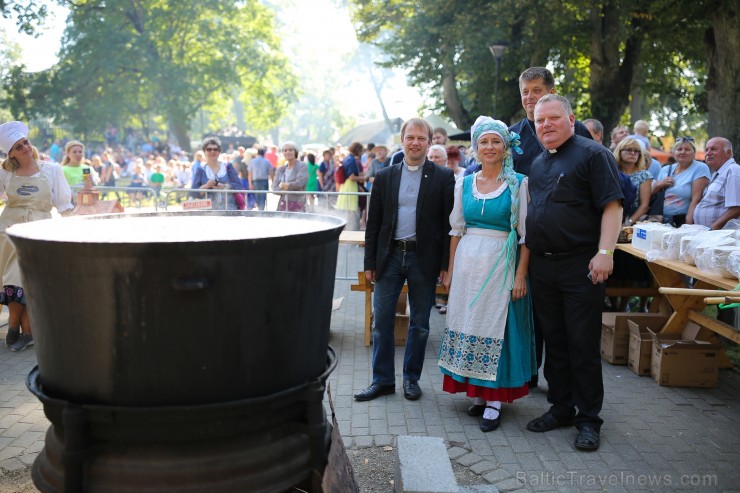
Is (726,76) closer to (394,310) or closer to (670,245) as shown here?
(670,245)

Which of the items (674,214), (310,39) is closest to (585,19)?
(674,214)

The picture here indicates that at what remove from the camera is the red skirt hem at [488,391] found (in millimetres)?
4602

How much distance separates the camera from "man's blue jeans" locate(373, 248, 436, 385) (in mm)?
4918

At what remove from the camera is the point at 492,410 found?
4586 millimetres

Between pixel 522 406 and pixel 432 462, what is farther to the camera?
pixel 522 406

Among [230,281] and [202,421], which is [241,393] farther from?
[230,281]

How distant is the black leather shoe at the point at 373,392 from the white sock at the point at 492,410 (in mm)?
849

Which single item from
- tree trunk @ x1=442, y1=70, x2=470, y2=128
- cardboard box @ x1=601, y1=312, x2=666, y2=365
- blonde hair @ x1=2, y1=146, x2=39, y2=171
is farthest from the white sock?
tree trunk @ x1=442, y1=70, x2=470, y2=128

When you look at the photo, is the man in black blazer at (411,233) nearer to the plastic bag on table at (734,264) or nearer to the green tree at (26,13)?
the plastic bag on table at (734,264)

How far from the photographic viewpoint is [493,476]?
12.6 ft

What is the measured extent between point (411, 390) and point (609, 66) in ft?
44.0

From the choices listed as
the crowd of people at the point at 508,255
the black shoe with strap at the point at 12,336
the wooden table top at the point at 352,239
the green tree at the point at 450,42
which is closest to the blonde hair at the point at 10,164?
the crowd of people at the point at 508,255

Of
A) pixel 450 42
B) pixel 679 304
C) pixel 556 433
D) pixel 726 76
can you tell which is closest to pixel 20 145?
pixel 556 433

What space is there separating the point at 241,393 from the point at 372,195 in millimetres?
2800
